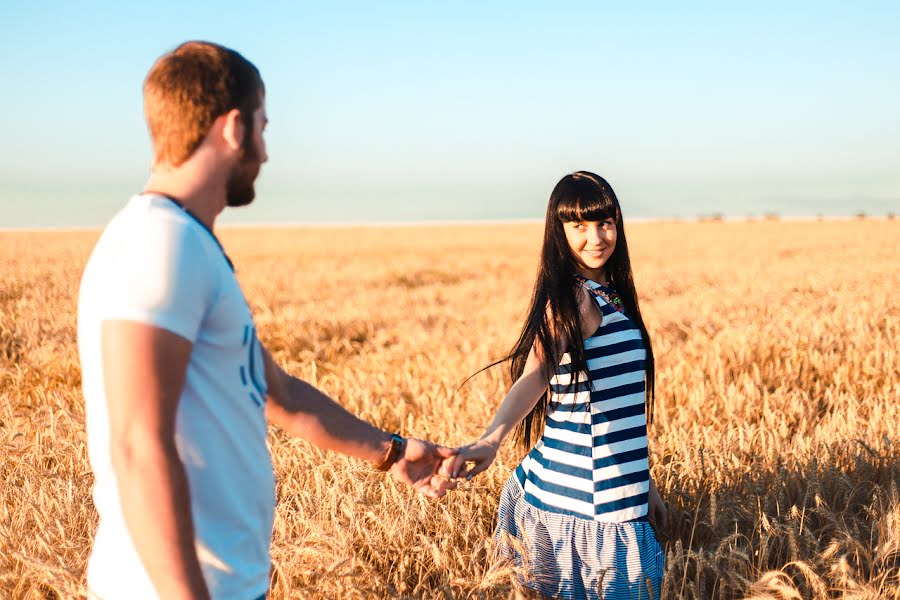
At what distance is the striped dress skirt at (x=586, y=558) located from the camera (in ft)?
6.62

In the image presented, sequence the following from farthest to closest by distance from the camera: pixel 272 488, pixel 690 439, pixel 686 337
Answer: pixel 686 337
pixel 690 439
pixel 272 488

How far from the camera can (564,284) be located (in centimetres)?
214

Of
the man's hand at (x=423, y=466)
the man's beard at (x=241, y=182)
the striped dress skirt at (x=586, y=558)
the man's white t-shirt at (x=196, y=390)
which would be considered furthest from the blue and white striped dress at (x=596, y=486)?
the man's beard at (x=241, y=182)

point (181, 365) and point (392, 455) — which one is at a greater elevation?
point (181, 365)

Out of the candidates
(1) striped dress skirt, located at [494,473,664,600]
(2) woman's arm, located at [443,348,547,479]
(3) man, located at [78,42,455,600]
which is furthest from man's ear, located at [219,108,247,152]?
(1) striped dress skirt, located at [494,473,664,600]

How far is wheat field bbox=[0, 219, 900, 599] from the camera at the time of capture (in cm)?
219

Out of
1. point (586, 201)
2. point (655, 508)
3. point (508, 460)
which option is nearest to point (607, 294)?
point (586, 201)

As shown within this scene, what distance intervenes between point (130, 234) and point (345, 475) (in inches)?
80.9

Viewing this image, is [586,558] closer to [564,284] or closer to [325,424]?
[564,284]

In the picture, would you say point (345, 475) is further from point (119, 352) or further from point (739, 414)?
point (739, 414)

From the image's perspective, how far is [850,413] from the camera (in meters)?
3.66

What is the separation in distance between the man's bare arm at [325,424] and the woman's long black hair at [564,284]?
47 centimetres

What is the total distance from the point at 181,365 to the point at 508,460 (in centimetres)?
240

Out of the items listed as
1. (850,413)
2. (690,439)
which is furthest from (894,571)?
(850,413)
